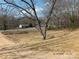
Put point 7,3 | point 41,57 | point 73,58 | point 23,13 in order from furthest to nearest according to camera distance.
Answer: point 23,13, point 7,3, point 41,57, point 73,58

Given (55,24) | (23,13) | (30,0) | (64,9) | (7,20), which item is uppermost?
(30,0)

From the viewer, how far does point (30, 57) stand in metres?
A: 10.3

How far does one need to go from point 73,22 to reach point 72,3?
14.6 feet

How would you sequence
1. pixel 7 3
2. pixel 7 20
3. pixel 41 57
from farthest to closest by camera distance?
pixel 7 20 < pixel 7 3 < pixel 41 57

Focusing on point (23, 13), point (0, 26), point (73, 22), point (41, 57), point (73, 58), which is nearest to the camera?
point (73, 58)

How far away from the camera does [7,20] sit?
5756 cm

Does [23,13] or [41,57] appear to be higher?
[41,57]

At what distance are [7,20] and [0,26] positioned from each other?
191 inches

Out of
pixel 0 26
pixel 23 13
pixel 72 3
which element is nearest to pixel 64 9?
pixel 72 3

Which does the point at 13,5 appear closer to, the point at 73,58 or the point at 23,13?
the point at 23,13

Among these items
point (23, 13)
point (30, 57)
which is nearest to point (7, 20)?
point (23, 13)

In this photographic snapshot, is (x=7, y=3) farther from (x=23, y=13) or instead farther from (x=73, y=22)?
(x=73, y=22)

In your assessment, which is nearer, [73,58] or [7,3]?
[73,58]

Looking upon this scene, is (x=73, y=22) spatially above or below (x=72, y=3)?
below
